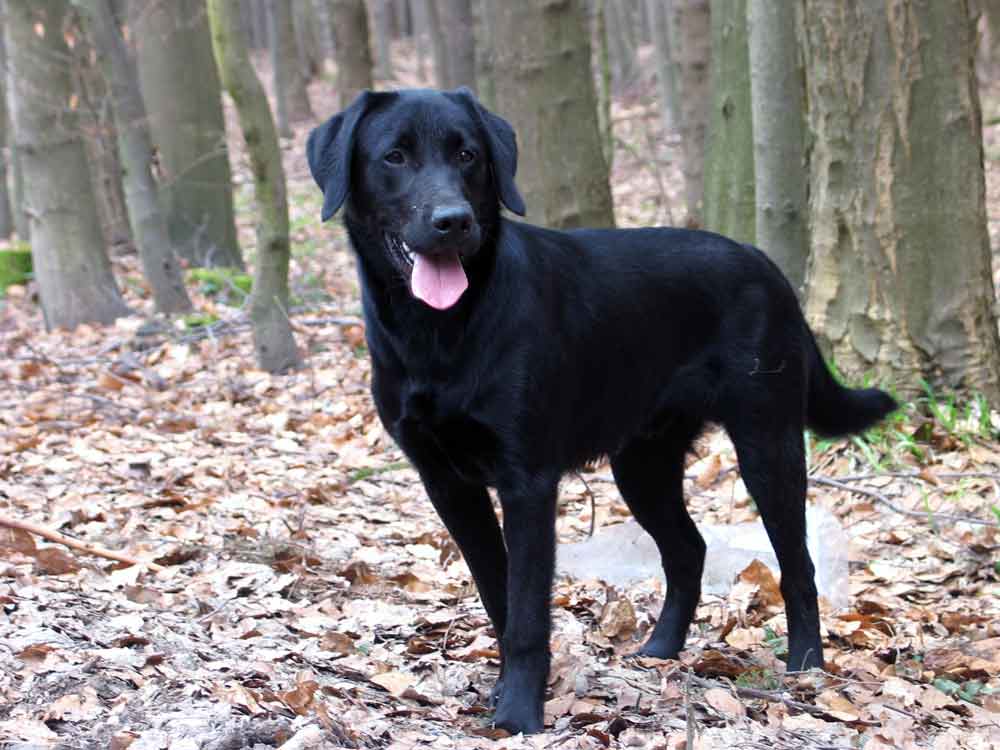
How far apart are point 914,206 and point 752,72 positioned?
1516mm

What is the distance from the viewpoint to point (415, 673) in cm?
382

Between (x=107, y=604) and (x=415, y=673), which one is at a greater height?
(x=107, y=604)

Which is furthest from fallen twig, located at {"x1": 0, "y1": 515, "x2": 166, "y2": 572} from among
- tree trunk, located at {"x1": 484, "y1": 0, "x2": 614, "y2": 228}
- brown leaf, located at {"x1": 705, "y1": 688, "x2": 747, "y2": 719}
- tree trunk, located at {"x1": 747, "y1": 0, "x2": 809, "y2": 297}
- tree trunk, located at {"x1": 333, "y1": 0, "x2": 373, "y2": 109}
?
tree trunk, located at {"x1": 333, "y1": 0, "x2": 373, "y2": 109}

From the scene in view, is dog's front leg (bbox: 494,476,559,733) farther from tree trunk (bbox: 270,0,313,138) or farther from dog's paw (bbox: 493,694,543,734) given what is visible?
tree trunk (bbox: 270,0,313,138)

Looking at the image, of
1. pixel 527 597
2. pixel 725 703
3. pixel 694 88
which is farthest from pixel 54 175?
pixel 725 703

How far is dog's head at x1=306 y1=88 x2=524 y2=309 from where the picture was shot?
10.7ft

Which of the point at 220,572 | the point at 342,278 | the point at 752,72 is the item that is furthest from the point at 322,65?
the point at 220,572

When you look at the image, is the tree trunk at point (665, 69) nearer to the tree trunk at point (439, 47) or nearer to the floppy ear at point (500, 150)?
the tree trunk at point (439, 47)

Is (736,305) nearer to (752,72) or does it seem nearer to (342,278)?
(752,72)

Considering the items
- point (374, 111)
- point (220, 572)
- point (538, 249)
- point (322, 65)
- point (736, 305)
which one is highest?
point (322, 65)

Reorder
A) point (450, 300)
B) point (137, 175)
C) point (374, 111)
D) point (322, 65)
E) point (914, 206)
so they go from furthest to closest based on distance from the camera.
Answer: point (322, 65), point (137, 175), point (914, 206), point (374, 111), point (450, 300)

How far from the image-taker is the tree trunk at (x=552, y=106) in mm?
7555

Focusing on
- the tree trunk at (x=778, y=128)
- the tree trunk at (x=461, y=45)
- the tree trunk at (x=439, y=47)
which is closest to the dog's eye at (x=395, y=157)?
the tree trunk at (x=778, y=128)

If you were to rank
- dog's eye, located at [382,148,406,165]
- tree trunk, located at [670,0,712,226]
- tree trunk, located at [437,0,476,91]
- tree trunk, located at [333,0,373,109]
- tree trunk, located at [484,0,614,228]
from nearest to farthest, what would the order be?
dog's eye, located at [382,148,406,165] < tree trunk, located at [484,0,614,228] < tree trunk, located at [670,0,712,226] < tree trunk, located at [437,0,476,91] < tree trunk, located at [333,0,373,109]
